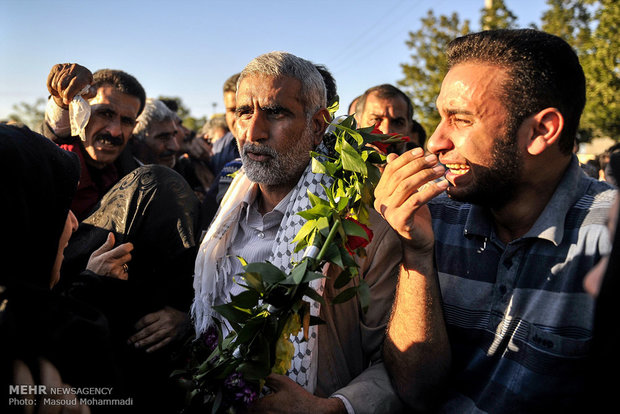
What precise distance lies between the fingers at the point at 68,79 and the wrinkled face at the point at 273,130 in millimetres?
1150

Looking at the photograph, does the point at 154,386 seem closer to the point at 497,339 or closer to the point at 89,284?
the point at 89,284

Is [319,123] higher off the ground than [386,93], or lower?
lower

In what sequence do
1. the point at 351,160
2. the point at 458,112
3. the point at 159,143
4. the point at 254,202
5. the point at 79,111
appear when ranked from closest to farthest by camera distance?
the point at 458,112 → the point at 351,160 → the point at 254,202 → the point at 79,111 → the point at 159,143

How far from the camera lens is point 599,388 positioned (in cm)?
109

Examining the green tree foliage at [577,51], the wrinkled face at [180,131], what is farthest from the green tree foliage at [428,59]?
Answer: the wrinkled face at [180,131]

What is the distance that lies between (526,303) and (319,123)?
63.2 inches

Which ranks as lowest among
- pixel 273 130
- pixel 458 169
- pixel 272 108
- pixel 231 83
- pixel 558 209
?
pixel 558 209

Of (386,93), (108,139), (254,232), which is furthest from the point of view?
(386,93)

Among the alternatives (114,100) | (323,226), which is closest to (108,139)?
(114,100)

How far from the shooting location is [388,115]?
16.6ft

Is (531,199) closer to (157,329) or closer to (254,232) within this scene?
(254,232)

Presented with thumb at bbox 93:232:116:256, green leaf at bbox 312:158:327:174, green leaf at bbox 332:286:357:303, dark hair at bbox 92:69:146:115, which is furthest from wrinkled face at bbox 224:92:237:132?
green leaf at bbox 332:286:357:303

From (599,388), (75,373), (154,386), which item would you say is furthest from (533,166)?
(154,386)

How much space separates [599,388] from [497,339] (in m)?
0.80
